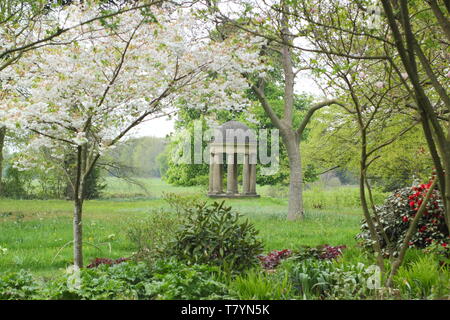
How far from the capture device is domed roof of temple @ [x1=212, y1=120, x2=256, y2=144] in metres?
19.0

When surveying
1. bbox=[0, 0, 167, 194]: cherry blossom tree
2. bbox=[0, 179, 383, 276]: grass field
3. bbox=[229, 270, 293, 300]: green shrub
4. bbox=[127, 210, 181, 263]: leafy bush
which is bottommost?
bbox=[0, 179, 383, 276]: grass field

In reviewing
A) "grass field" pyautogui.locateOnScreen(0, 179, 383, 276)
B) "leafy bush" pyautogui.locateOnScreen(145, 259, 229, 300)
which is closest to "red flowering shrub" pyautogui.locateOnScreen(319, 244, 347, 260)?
"grass field" pyautogui.locateOnScreen(0, 179, 383, 276)

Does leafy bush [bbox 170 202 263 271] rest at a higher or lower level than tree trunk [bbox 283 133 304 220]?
lower

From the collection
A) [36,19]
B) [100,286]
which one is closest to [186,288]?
[100,286]

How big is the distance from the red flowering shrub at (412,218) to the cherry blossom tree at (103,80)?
3445mm

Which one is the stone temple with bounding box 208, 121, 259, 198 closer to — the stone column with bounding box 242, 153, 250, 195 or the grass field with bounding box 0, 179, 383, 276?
the stone column with bounding box 242, 153, 250, 195

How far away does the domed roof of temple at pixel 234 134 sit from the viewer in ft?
62.2

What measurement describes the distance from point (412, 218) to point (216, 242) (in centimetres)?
277

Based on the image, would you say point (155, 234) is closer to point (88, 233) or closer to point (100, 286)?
point (100, 286)

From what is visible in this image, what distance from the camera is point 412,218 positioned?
616 cm

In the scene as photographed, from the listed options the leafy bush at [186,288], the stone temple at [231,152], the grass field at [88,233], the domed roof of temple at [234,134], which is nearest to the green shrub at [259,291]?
the leafy bush at [186,288]

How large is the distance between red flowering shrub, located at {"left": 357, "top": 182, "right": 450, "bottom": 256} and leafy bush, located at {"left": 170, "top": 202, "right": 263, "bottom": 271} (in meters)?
1.89

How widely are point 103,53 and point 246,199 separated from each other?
519 inches
